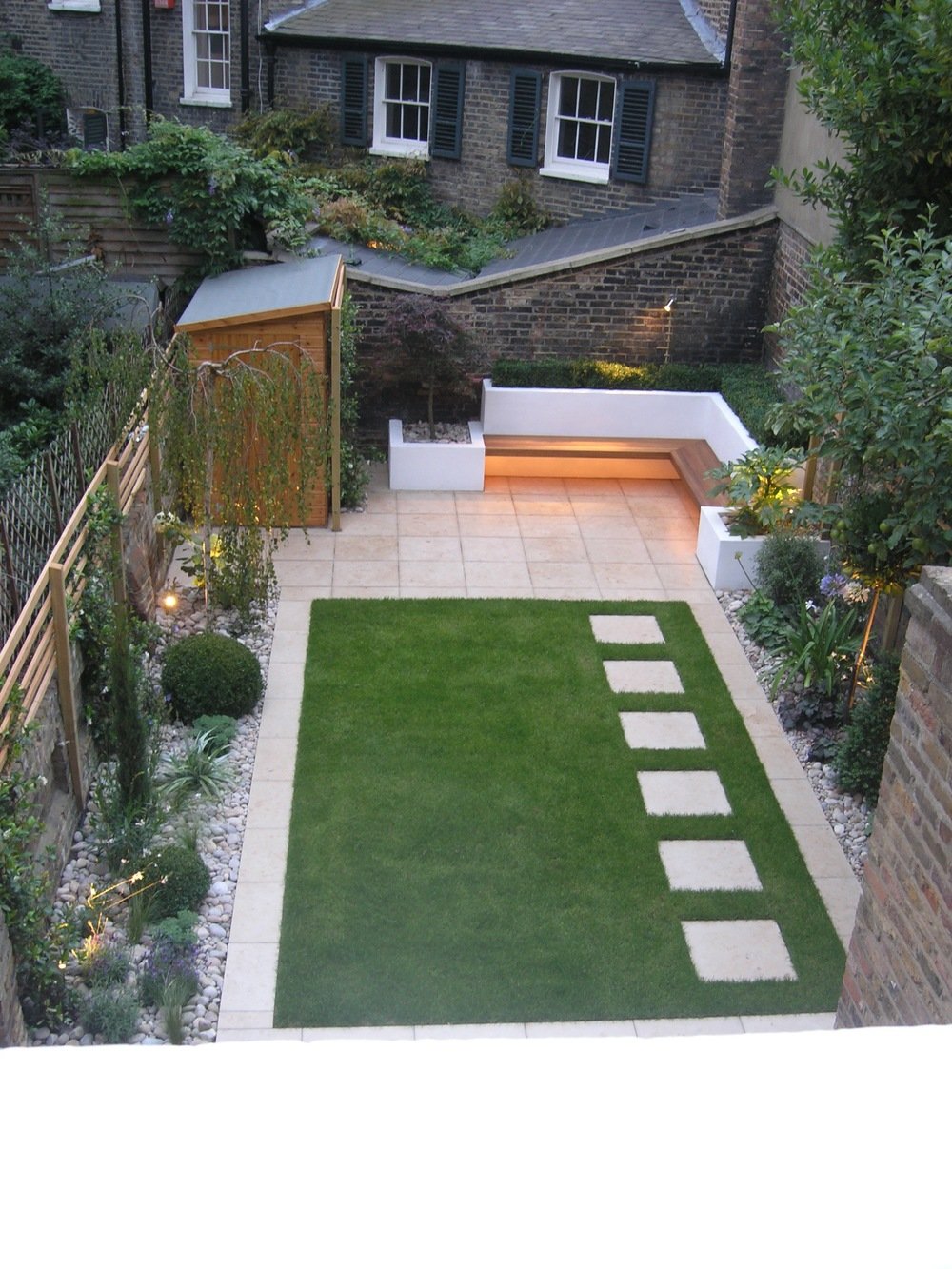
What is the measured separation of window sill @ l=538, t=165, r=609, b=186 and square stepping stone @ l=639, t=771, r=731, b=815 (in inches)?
386

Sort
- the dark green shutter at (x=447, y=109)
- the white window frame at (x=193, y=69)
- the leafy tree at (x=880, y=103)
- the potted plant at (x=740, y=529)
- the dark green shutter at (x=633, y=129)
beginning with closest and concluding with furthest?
the leafy tree at (x=880, y=103)
the potted plant at (x=740, y=529)
the dark green shutter at (x=633, y=129)
the dark green shutter at (x=447, y=109)
the white window frame at (x=193, y=69)

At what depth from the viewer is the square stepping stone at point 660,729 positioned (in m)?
8.79

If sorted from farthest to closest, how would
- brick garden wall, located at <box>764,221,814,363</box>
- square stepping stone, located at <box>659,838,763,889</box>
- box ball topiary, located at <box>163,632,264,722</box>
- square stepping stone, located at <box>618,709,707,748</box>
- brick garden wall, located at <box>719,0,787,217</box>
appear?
brick garden wall, located at <box>719,0,787,217</box> < brick garden wall, located at <box>764,221,814,363</box> < square stepping stone, located at <box>618,709,707,748</box> < box ball topiary, located at <box>163,632,264,722</box> < square stepping stone, located at <box>659,838,763,889</box>

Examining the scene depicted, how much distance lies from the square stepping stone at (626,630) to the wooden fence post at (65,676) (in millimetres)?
4135

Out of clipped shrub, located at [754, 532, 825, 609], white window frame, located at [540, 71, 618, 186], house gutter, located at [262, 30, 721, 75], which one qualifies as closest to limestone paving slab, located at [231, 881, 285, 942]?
clipped shrub, located at [754, 532, 825, 609]

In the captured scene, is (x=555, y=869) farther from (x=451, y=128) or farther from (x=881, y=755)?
(x=451, y=128)

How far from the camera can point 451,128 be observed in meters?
16.8

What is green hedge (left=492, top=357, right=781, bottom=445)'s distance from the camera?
44.2 feet

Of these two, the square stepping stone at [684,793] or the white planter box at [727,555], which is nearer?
the square stepping stone at [684,793]

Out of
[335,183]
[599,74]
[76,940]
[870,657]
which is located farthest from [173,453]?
[599,74]

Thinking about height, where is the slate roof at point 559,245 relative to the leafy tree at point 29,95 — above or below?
below

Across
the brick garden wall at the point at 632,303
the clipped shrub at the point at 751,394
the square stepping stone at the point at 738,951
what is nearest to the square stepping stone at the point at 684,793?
the square stepping stone at the point at 738,951

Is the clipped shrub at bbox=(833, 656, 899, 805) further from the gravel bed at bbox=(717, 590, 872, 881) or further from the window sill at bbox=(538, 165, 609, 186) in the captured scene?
the window sill at bbox=(538, 165, 609, 186)

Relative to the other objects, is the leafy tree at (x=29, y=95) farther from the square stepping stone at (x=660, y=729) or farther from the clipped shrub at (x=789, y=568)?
the square stepping stone at (x=660, y=729)
